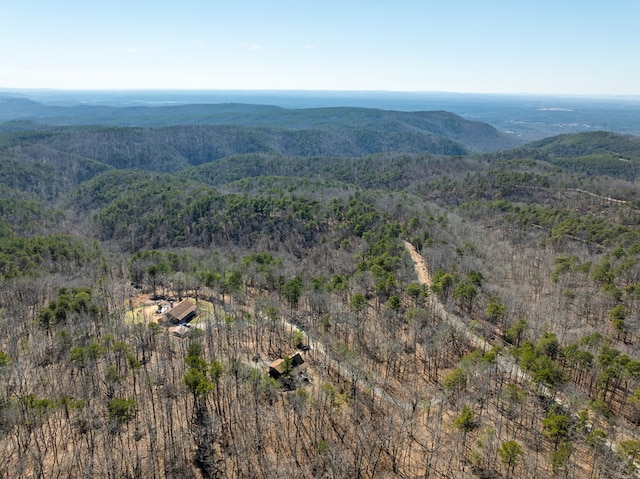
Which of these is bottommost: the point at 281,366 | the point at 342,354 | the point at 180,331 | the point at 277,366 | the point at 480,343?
the point at 480,343

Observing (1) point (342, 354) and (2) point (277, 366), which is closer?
(2) point (277, 366)

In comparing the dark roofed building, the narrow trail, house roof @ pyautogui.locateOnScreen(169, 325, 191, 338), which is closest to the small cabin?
house roof @ pyautogui.locateOnScreen(169, 325, 191, 338)

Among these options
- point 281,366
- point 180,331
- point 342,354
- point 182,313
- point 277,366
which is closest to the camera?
point 281,366

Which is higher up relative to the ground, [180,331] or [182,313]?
[182,313]

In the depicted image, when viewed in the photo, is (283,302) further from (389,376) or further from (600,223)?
(600,223)

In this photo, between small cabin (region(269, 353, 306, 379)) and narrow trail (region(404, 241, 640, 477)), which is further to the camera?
small cabin (region(269, 353, 306, 379))

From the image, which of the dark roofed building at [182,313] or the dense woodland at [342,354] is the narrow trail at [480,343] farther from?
the dark roofed building at [182,313]

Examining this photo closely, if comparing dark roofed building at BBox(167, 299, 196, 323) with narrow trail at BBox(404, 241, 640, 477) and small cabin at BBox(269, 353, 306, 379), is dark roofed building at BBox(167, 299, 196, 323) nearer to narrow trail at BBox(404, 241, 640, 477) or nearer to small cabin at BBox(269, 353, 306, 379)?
small cabin at BBox(269, 353, 306, 379)

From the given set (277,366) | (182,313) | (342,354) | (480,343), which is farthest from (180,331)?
(480,343)

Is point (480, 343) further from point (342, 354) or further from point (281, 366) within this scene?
point (281, 366)
